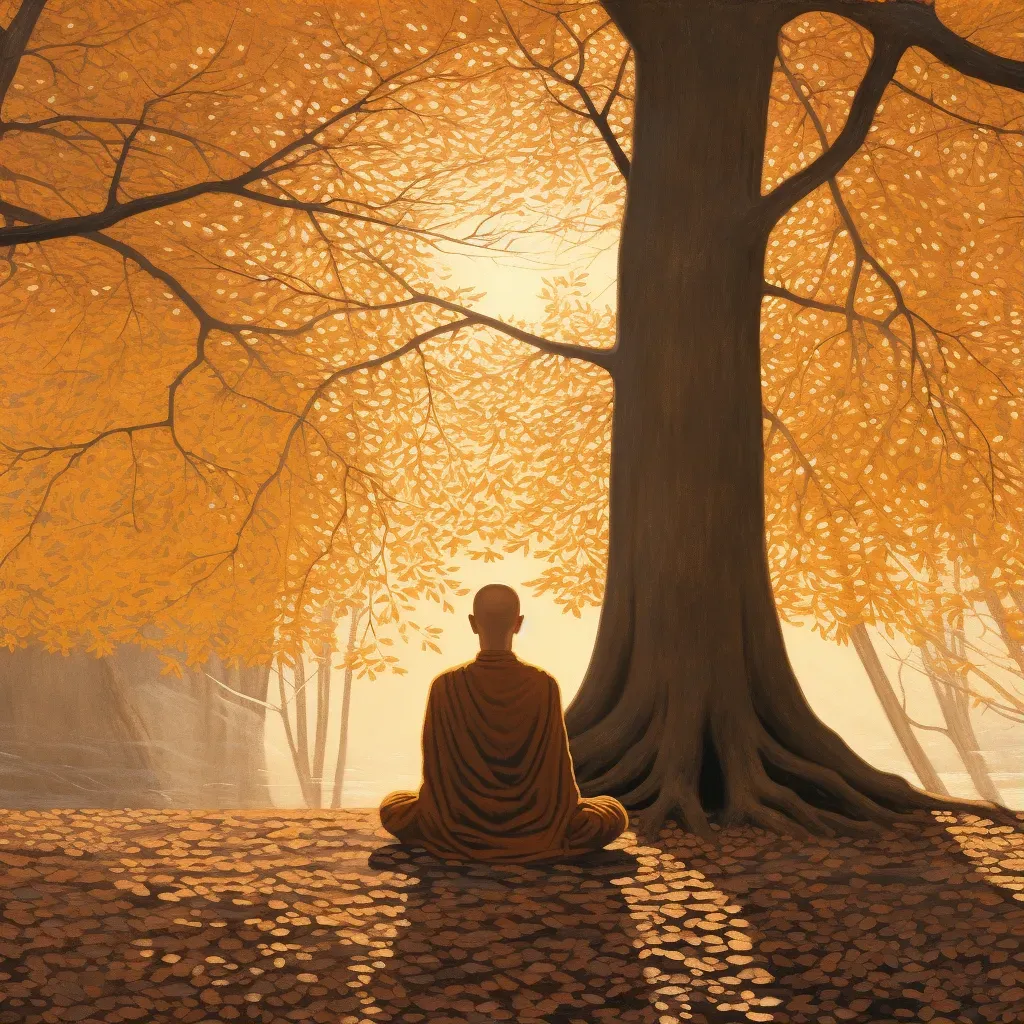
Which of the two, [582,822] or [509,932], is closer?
[509,932]

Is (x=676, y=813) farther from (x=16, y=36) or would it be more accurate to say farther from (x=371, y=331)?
(x=16, y=36)

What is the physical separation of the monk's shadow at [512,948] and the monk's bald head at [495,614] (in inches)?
34.2

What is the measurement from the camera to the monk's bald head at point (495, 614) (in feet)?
12.8

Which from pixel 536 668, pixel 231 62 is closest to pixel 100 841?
pixel 536 668

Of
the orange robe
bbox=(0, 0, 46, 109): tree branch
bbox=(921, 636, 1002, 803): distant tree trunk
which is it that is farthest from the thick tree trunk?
bbox=(921, 636, 1002, 803): distant tree trunk

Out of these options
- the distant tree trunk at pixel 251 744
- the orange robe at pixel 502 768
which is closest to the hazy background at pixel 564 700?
the distant tree trunk at pixel 251 744

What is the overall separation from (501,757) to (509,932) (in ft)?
2.10

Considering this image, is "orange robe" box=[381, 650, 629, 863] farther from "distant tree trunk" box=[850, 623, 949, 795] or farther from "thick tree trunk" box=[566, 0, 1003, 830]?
"distant tree trunk" box=[850, 623, 949, 795]

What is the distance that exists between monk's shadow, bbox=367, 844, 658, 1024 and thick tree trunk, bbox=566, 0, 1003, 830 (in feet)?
2.84

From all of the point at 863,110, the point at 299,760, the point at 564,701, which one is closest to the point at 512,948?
the point at 863,110

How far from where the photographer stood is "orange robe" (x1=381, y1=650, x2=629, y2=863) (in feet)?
12.8

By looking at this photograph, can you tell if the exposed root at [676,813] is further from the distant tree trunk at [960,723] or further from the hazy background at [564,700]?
the hazy background at [564,700]

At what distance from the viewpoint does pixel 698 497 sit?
4.84 meters

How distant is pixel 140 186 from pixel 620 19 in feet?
9.70
